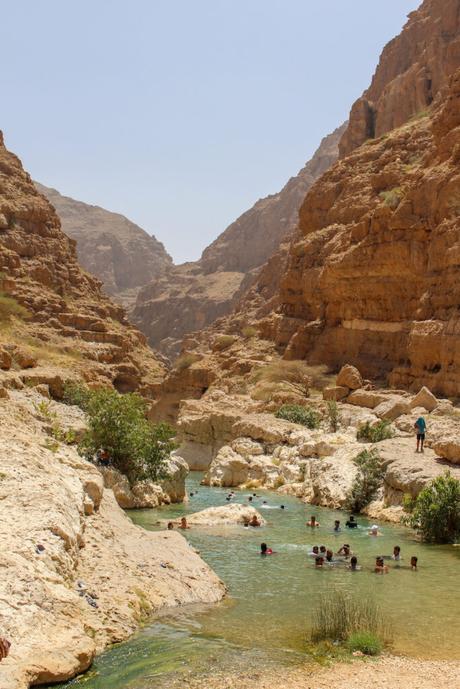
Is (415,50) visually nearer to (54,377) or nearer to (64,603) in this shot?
(54,377)

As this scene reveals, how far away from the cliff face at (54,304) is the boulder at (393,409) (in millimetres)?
27584

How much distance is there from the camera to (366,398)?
4762cm

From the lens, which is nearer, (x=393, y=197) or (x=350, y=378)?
(x=350, y=378)

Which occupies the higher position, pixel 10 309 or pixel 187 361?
pixel 10 309

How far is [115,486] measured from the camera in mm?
26484

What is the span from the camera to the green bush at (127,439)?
89.8ft

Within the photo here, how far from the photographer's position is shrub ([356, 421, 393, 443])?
35.0 meters

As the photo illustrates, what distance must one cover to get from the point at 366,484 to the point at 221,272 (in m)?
129

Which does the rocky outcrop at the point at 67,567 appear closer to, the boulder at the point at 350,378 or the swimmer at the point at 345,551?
the swimmer at the point at 345,551

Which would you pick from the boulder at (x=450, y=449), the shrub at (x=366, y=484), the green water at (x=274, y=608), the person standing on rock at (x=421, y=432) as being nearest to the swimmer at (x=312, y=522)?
the green water at (x=274, y=608)

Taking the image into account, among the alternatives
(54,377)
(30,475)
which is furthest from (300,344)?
(30,475)

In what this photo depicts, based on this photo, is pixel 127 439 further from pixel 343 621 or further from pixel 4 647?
pixel 4 647

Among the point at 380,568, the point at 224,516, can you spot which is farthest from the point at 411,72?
the point at 380,568

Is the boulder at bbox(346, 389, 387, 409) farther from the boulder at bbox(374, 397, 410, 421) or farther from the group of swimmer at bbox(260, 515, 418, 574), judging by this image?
the group of swimmer at bbox(260, 515, 418, 574)
